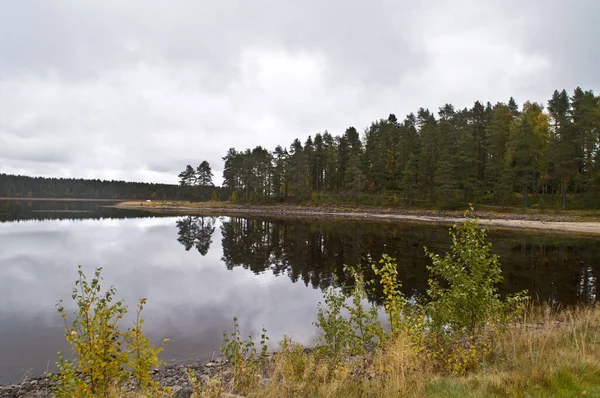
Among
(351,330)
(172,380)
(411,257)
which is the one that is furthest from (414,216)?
(172,380)

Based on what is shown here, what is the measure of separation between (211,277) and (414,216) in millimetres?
54480

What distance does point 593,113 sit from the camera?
5747 centimetres

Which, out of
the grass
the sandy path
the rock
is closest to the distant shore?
the sandy path

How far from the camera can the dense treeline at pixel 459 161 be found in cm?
5822

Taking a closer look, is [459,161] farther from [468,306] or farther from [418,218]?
[468,306]

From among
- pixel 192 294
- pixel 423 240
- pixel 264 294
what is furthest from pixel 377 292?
pixel 423 240

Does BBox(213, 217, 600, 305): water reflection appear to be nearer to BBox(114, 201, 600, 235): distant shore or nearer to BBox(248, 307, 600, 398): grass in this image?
BBox(114, 201, 600, 235): distant shore

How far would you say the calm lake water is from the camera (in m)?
12.9

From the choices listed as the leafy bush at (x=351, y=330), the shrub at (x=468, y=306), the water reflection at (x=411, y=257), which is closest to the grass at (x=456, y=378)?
the shrub at (x=468, y=306)

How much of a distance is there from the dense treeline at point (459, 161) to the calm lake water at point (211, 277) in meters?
25.0

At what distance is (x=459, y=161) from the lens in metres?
69.4

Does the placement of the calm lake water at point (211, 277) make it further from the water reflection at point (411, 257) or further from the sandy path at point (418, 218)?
the sandy path at point (418, 218)

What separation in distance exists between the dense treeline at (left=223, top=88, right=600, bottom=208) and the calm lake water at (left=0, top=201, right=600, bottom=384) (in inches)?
986

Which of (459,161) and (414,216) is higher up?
(459,161)
